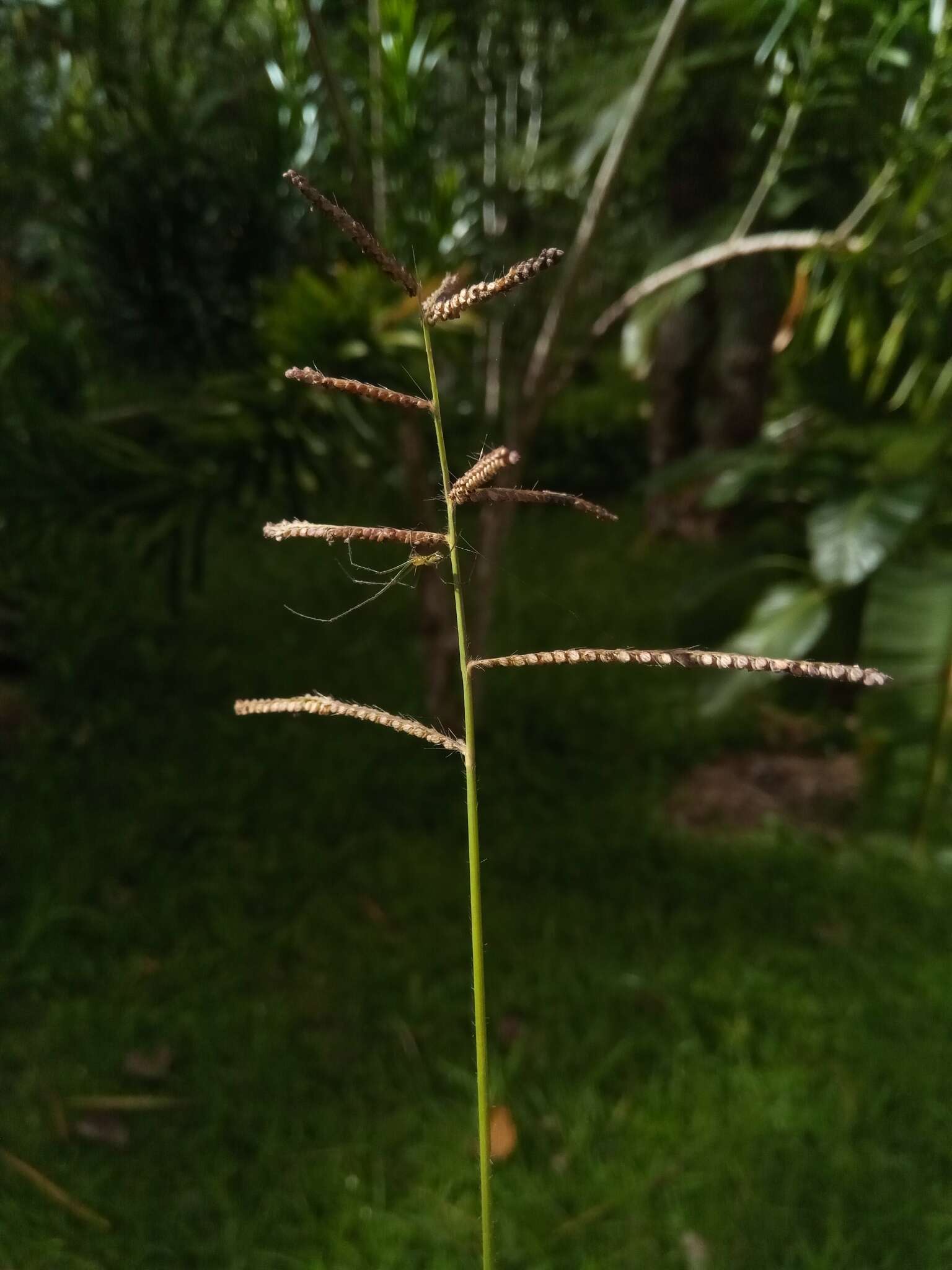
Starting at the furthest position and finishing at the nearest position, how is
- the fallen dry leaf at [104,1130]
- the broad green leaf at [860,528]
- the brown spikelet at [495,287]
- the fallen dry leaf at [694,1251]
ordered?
the broad green leaf at [860,528], the fallen dry leaf at [104,1130], the fallen dry leaf at [694,1251], the brown spikelet at [495,287]

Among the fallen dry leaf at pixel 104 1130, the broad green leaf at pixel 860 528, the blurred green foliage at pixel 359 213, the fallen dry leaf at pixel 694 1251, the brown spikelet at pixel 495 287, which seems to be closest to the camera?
the brown spikelet at pixel 495 287

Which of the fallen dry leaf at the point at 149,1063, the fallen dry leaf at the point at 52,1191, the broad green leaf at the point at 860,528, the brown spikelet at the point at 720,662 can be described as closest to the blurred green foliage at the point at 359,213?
the broad green leaf at the point at 860,528

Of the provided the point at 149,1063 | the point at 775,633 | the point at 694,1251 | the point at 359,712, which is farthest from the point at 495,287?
the point at 775,633

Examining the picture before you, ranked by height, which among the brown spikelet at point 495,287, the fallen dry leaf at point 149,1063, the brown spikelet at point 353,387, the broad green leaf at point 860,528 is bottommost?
the fallen dry leaf at point 149,1063

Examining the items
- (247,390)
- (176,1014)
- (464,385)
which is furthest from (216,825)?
(464,385)

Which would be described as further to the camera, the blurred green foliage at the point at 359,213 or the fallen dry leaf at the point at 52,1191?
the blurred green foliage at the point at 359,213

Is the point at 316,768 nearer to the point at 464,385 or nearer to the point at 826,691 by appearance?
the point at 464,385

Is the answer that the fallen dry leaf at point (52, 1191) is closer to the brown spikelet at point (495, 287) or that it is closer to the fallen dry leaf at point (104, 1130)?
the fallen dry leaf at point (104, 1130)

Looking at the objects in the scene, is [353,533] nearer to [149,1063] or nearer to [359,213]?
[149,1063]

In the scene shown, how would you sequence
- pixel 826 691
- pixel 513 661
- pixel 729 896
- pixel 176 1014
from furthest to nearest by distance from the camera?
1. pixel 826 691
2. pixel 729 896
3. pixel 176 1014
4. pixel 513 661
